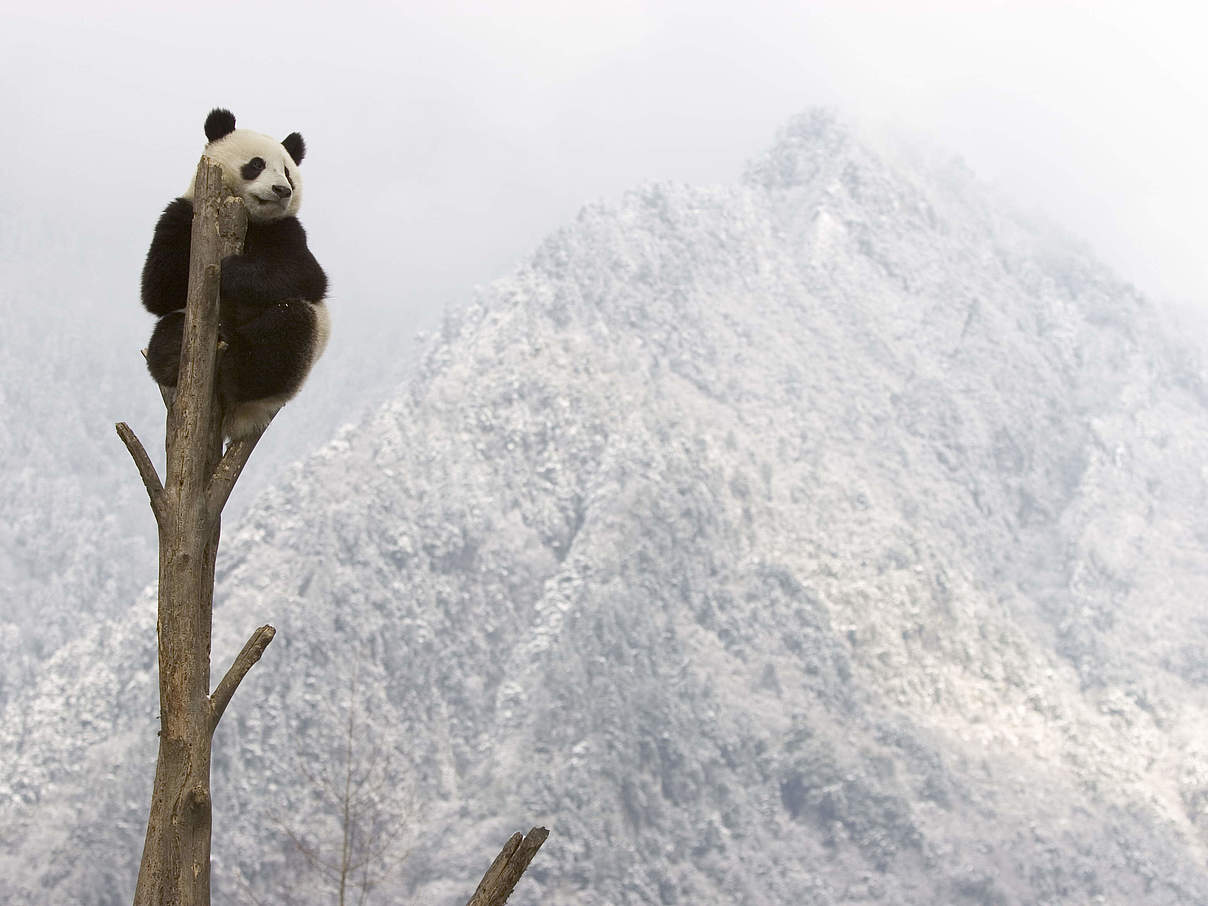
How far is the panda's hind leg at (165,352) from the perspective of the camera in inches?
227

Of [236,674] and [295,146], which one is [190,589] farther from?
[295,146]

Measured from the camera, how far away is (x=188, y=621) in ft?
14.7

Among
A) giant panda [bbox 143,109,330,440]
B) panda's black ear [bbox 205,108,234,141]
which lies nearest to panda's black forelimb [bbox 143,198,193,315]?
giant panda [bbox 143,109,330,440]

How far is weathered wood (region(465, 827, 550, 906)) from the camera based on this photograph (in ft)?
15.0

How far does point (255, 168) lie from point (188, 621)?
2238mm

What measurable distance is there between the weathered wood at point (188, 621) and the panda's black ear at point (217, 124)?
4.55ft

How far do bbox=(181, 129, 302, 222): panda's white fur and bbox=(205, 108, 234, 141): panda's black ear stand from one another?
0.03 m

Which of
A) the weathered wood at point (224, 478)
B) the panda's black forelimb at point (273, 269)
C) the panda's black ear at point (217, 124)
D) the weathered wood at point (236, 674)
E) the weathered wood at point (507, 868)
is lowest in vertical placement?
the weathered wood at point (236, 674)

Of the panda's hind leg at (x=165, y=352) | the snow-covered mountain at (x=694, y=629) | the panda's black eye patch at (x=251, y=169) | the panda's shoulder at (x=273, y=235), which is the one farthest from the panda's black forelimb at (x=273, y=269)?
the snow-covered mountain at (x=694, y=629)

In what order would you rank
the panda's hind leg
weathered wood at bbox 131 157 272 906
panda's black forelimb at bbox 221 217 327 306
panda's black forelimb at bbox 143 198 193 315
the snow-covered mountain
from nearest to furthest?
weathered wood at bbox 131 157 272 906 → panda's black forelimb at bbox 221 217 327 306 → the panda's hind leg → panda's black forelimb at bbox 143 198 193 315 → the snow-covered mountain

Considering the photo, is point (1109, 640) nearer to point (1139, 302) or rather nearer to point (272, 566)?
point (1139, 302)

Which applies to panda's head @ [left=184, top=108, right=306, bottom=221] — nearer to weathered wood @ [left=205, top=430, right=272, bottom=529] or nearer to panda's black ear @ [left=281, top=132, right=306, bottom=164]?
panda's black ear @ [left=281, top=132, right=306, bottom=164]

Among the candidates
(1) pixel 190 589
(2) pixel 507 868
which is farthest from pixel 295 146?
(2) pixel 507 868

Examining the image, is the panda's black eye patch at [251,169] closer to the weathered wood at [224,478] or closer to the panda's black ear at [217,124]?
the panda's black ear at [217,124]
